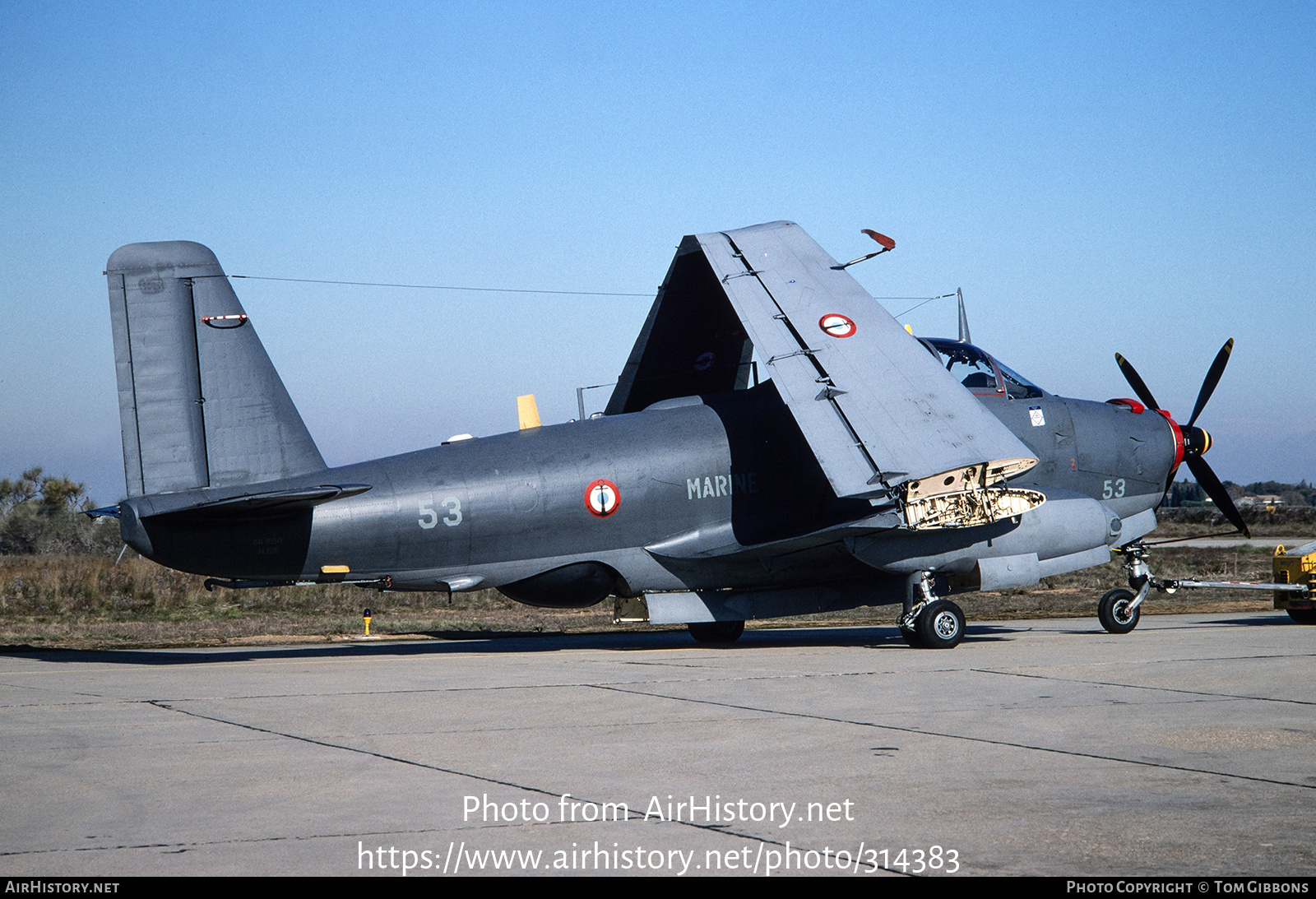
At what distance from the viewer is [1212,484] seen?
20.6 m

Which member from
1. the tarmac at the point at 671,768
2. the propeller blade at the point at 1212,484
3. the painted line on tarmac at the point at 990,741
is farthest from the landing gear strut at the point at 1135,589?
the painted line on tarmac at the point at 990,741

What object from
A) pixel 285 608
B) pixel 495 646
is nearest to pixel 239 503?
pixel 495 646

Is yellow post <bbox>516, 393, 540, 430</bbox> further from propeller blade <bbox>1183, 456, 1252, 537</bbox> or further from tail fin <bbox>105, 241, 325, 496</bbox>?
propeller blade <bbox>1183, 456, 1252, 537</bbox>

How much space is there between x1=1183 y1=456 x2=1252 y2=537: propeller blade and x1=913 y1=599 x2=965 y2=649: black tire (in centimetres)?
683

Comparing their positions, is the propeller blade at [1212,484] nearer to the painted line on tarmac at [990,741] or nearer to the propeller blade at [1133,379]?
the propeller blade at [1133,379]

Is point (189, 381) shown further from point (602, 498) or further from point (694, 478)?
point (694, 478)

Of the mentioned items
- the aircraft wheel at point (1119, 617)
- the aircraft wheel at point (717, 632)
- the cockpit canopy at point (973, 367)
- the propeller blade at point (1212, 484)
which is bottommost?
the aircraft wheel at point (1119, 617)

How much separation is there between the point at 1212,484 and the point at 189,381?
16567 mm

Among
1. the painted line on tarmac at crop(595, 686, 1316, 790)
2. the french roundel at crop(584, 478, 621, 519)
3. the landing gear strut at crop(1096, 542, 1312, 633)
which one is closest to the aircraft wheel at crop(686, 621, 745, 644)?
the french roundel at crop(584, 478, 621, 519)

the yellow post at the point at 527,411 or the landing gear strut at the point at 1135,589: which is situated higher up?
the yellow post at the point at 527,411

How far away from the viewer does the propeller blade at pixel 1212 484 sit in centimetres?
2052

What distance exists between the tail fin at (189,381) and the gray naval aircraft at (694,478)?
0.07 ft

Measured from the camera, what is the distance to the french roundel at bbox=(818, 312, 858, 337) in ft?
54.0

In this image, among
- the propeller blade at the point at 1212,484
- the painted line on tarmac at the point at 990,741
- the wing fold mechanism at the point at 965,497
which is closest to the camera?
the painted line on tarmac at the point at 990,741
